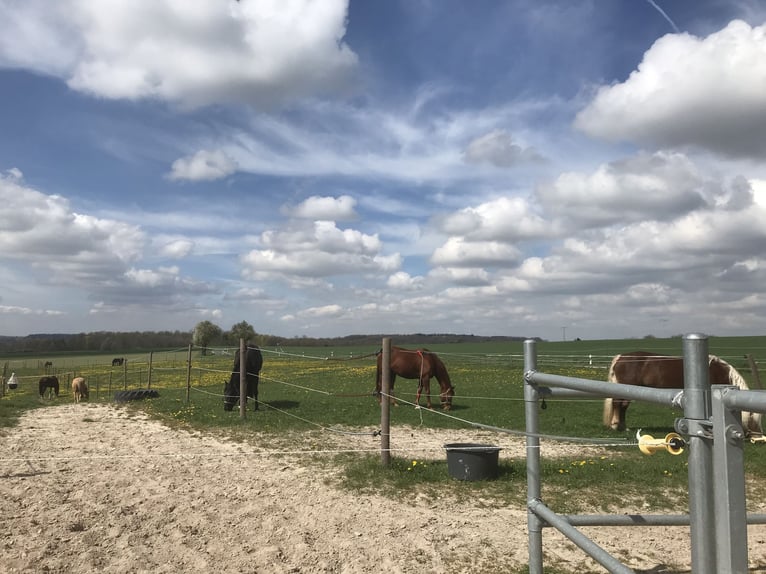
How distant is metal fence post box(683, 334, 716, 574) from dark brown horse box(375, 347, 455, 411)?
11.6 m

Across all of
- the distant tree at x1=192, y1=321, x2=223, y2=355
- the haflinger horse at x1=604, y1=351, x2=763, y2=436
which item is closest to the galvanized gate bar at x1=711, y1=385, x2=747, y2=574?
the haflinger horse at x1=604, y1=351, x2=763, y2=436

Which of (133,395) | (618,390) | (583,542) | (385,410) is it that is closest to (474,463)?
(385,410)

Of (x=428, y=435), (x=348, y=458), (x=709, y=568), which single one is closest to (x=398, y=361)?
(x=428, y=435)

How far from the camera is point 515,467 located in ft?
23.8

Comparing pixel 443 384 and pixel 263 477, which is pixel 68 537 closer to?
pixel 263 477

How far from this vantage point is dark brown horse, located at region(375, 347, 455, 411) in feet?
46.3

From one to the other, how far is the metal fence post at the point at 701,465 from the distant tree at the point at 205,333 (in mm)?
82749

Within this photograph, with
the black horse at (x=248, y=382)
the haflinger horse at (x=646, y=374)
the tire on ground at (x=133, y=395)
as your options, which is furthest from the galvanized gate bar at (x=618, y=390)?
the tire on ground at (x=133, y=395)

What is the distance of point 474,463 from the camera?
6.71 m

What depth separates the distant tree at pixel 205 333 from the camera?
81.1 m

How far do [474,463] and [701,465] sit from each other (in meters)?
5.16

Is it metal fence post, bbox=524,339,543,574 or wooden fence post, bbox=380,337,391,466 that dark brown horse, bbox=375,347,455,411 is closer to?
wooden fence post, bbox=380,337,391,466

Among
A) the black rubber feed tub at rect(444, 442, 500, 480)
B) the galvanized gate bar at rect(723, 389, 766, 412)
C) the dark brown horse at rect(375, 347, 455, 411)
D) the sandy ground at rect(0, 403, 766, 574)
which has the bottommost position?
the sandy ground at rect(0, 403, 766, 574)

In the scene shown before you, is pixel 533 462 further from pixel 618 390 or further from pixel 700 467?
pixel 700 467
